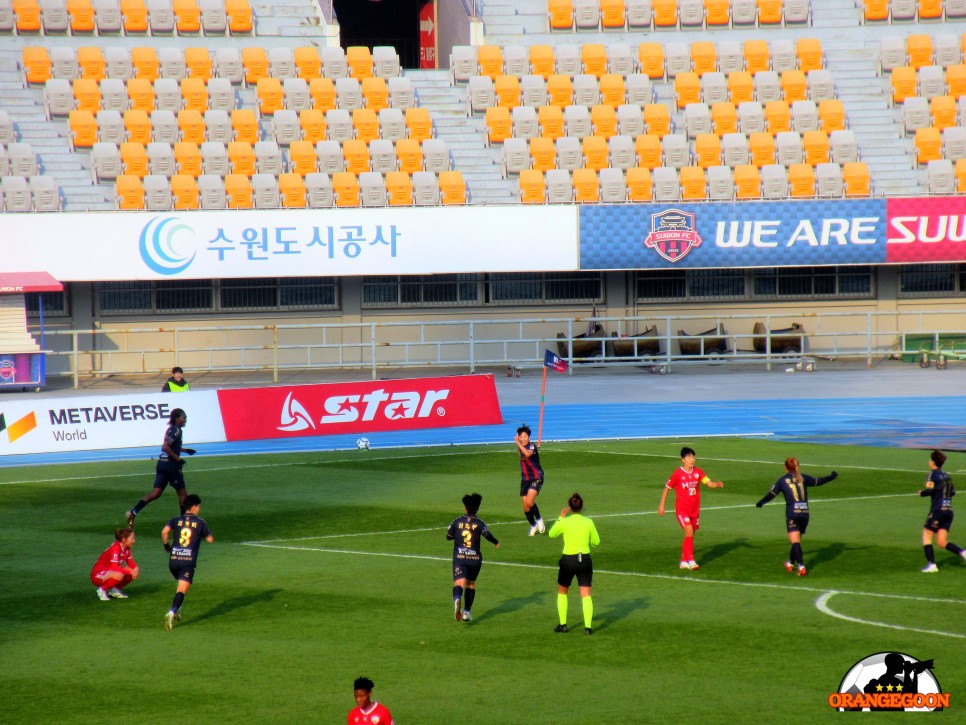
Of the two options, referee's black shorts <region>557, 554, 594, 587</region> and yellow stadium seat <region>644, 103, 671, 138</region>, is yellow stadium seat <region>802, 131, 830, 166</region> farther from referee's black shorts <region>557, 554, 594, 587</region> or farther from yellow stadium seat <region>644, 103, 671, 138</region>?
referee's black shorts <region>557, 554, 594, 587</region>

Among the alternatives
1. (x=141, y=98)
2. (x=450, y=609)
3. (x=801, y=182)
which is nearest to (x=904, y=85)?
(x=801, y=182)

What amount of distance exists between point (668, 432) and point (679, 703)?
18.7 metres

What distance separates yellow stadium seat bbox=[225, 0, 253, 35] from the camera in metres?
44.5

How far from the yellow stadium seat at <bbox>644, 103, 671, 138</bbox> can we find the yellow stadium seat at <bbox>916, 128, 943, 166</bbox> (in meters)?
8.20

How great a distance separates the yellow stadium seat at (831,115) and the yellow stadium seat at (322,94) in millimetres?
16368

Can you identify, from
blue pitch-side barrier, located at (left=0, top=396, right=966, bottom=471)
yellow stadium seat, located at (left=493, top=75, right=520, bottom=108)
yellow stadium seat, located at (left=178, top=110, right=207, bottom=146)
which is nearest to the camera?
blue pitch-side barrier, located at (left=0, top=396, right=966, bottom=471)

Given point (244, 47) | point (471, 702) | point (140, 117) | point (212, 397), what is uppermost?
point (244, 47)

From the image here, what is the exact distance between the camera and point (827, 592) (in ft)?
49.1

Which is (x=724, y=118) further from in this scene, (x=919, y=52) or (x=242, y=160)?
(x=242, y=160)

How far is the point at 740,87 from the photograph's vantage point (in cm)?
4319

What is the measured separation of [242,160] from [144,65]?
217 inches

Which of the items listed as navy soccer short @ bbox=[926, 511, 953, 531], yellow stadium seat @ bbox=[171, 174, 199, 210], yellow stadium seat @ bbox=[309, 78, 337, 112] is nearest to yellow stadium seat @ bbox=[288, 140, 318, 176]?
yellow stadium seat @ bbox=[309, 78, 337, 112]

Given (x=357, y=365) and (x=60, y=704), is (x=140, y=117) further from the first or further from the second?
(x=60, y=704)

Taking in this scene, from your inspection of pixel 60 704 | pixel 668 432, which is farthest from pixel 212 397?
pixel 60 704
